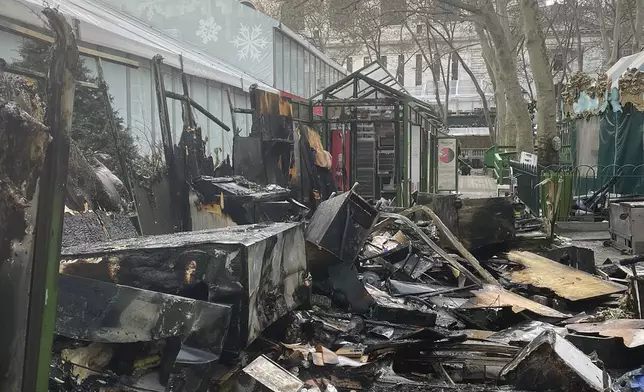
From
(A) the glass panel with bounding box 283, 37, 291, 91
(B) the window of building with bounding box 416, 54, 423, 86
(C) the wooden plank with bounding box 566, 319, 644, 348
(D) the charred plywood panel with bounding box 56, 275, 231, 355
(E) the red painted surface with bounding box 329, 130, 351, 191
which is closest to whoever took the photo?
(D) the charred plywood panel with bounding box 56, 275, 231, 355

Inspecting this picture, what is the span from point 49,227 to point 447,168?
60.8ft

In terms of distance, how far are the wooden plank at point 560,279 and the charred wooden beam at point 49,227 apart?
5421 millimetres

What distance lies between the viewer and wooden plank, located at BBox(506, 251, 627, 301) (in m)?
6.10

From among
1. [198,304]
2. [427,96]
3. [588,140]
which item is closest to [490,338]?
[198,304]

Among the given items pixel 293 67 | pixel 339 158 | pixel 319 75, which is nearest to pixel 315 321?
pixel 339 158

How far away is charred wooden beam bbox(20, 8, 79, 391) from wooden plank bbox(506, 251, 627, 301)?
542 centimetres

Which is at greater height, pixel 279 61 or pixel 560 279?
pixel 279 61

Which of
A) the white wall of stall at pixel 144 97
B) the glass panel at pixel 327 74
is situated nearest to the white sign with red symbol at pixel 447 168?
the glass panel at pixel 327 74

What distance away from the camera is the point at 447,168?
64.2ft

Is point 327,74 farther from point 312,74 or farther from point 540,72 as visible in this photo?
point 540,72

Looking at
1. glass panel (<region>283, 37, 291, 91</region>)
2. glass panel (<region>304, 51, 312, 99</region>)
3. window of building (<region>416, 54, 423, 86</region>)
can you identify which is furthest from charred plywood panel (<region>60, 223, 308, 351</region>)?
window of building (<region>416, 54, 423, 86</region>)

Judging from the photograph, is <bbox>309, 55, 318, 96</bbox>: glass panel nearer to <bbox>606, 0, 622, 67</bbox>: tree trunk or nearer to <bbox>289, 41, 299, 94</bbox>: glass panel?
<bbox>289, 41, 299, 94</bbox>: glass panel

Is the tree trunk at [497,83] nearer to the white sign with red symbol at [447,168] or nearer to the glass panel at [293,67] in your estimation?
the white sign with red symbol at [447,168]

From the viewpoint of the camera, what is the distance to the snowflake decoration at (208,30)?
15.7 metres
